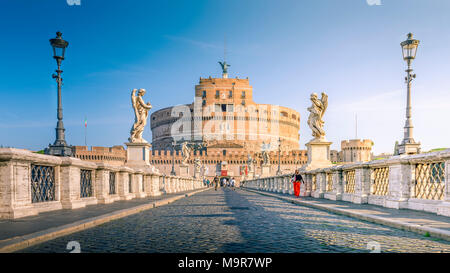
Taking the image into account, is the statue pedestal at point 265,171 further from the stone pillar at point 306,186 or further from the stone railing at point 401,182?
the stone railing at point 401,182

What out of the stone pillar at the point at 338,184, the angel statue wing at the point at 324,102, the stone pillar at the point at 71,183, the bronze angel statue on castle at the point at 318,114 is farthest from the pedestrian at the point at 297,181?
the stone pillar at the point at 71,183

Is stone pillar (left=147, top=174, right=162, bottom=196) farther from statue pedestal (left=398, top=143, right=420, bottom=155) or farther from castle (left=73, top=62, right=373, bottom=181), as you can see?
castle (left=73, top=62, right=373, bottom=181)

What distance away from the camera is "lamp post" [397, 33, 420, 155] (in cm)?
1061

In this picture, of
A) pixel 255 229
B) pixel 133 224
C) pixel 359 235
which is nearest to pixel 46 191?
pixel 133 224

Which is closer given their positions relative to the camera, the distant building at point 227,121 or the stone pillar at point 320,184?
the stone pillar at point 320,184

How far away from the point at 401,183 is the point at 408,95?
3933 millimetres

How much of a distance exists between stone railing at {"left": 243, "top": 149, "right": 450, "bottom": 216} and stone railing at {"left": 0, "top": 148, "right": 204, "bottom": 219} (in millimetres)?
7979

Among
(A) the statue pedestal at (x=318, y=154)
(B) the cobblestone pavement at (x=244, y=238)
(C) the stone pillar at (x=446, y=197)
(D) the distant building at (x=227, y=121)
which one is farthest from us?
(D) the distant building at (x=227, y=121)

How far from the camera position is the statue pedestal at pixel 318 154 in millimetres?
16766

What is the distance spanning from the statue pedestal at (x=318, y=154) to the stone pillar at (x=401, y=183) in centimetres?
743

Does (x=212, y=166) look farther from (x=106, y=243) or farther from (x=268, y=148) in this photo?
(x=106, y=243)

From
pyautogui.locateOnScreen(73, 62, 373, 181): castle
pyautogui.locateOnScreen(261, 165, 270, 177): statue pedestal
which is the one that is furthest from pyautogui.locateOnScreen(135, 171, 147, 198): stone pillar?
pyautogui.locateOnScreen(73, 62, 373, 181): castle
